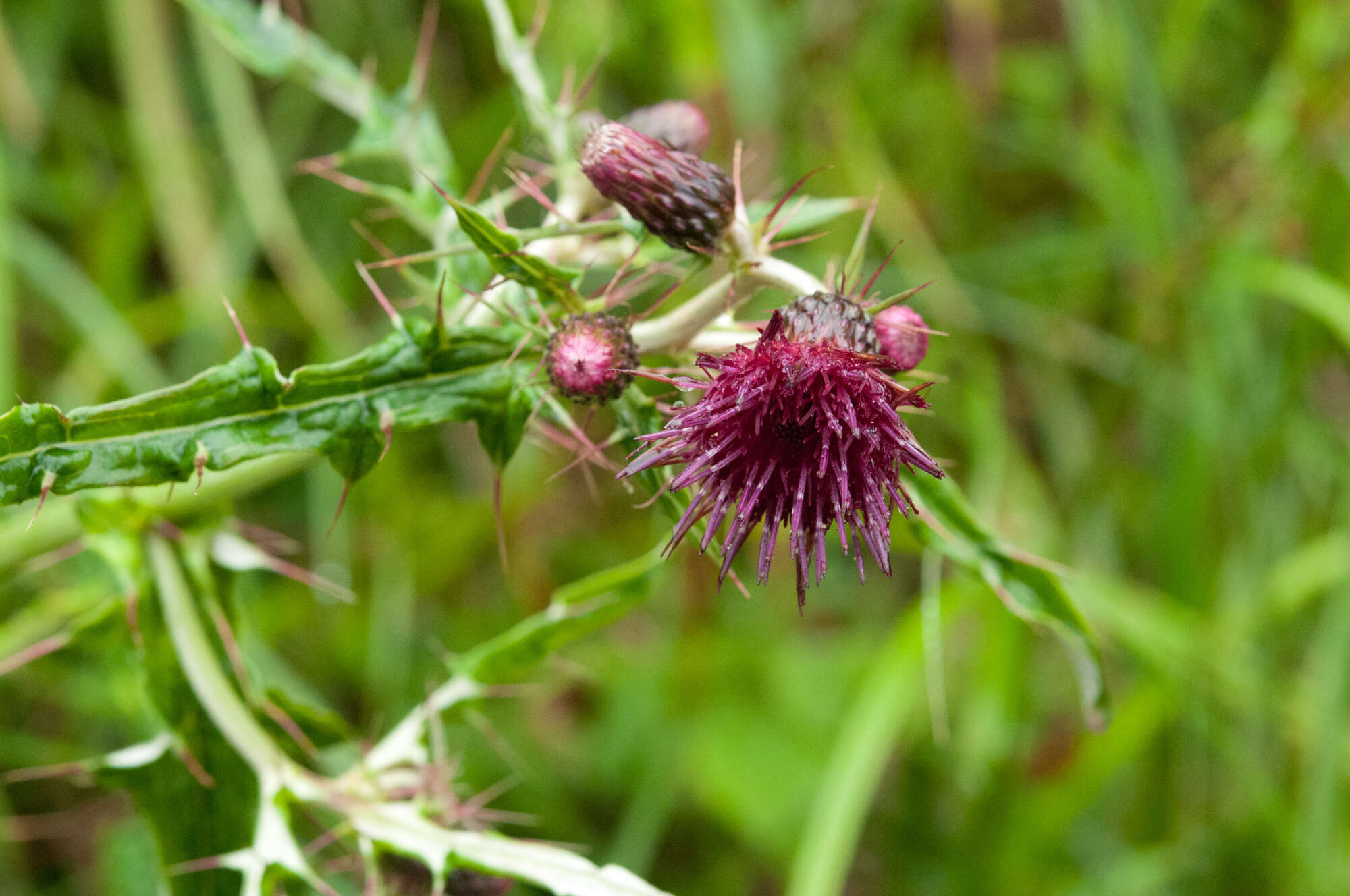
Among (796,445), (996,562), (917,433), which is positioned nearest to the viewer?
(796,445)

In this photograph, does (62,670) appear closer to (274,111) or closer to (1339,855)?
(274,111)

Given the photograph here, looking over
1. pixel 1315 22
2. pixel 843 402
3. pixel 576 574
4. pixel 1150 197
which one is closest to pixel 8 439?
pixel 843 402

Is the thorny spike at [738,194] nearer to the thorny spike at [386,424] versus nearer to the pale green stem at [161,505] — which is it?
the thorny spike at [386,424]

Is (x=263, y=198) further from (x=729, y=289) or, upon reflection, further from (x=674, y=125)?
(x=729, y=289)

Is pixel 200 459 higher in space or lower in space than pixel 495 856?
higher

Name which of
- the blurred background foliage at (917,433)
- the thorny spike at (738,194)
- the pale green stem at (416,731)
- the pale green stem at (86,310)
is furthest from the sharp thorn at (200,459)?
the pale green stem at (86,310)

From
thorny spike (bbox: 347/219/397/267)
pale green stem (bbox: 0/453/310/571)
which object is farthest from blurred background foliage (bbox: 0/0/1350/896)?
pale green stem (bbox: 0/453/310/571)

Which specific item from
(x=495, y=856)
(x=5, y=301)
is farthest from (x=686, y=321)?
(x=5, y=301)
